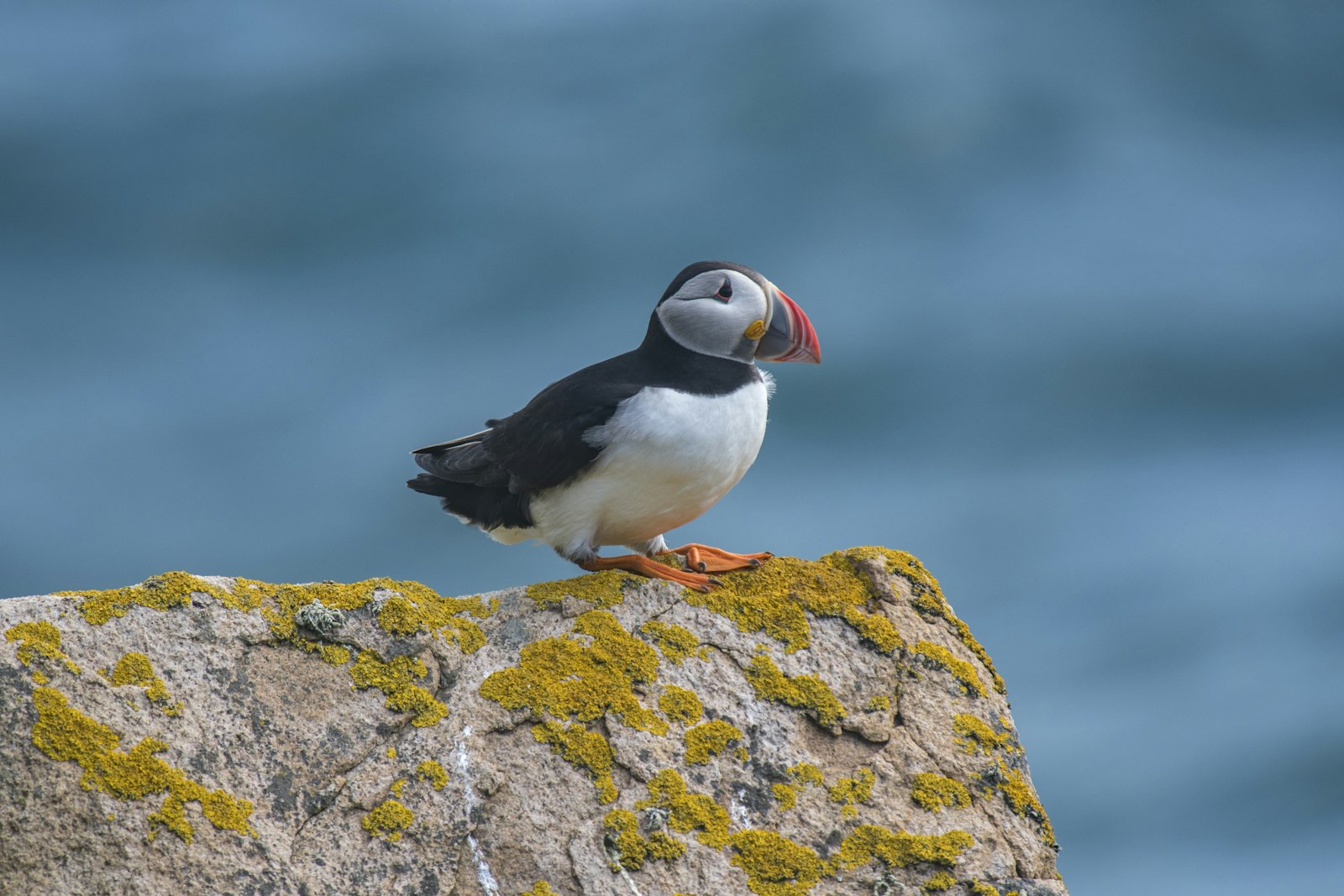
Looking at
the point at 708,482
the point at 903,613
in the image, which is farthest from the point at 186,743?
Result: the point at 903,613

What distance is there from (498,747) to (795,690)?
112cm

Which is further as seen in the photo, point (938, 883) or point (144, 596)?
point (144, 596)

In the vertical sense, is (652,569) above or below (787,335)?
below

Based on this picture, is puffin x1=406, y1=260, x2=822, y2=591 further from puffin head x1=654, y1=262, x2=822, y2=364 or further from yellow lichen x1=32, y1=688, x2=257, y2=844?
yellow lichen x1=32, y1=688, x2=257, y2=844

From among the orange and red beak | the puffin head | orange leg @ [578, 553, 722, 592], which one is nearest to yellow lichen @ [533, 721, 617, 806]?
orange leg @ [578, 553, 722, 592]

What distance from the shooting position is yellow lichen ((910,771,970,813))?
4773 millimetres

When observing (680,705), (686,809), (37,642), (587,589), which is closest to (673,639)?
(680,705)

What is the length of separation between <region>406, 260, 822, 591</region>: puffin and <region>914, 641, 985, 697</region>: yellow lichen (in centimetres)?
81

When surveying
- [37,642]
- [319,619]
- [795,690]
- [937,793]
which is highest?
[795,690]

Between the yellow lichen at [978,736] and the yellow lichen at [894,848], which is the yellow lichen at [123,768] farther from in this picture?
the yellow lichen at [978,736]

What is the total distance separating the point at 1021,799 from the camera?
16.2 ft

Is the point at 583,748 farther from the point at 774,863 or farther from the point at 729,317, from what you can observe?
the point at 729,317

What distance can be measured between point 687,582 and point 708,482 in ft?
1.65

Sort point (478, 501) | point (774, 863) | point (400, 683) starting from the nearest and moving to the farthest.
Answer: point (774, 863) < point (400, 683) < point (478, 501)
